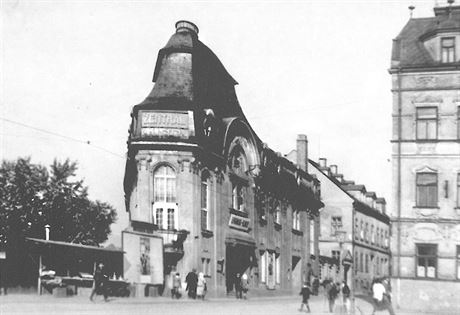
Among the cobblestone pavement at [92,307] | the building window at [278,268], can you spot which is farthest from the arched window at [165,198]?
the building window at [278,268]

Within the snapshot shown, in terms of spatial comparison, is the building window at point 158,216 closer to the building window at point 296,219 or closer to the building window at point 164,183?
the building window at point 164,183

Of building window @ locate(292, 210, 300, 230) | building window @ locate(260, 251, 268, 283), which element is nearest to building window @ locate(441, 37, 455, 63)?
building window @ locate(260, 251, 268, 283)

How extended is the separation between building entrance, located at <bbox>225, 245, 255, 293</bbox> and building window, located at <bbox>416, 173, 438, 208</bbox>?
9618mm

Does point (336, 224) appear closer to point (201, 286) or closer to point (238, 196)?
point (238, 196)

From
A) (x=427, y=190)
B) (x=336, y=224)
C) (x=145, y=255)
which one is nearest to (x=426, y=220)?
(x=427, y=190)

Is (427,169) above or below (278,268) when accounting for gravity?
above

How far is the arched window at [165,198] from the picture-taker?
33.6 m

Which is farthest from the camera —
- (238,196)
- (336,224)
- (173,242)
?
(336,224)

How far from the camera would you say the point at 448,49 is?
115 feet

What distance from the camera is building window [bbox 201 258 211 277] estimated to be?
111ft

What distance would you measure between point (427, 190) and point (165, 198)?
12883 millimetres

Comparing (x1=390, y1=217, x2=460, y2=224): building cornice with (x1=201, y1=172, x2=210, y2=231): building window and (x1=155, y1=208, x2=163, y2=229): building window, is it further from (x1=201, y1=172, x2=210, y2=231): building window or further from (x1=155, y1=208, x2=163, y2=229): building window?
(x1=155, y1=208, x2=163, y2=229): building window

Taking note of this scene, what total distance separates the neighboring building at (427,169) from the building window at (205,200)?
9242mm

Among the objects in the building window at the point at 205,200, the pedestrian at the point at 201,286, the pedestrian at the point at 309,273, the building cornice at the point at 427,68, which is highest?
the building cornice at the point at 427,68
